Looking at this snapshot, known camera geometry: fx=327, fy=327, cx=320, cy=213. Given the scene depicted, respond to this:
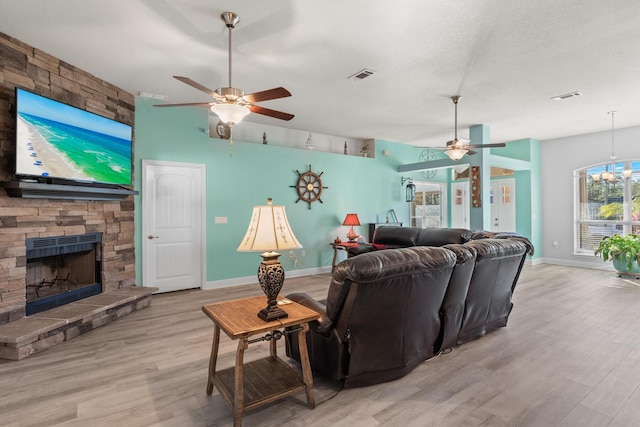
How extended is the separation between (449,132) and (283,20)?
4.95 metres

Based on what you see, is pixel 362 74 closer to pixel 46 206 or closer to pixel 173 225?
pixel 173 225

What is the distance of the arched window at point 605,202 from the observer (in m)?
6.44

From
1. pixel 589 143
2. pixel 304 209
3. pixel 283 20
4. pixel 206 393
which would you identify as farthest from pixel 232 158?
pixel 589 143

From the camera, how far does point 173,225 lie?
496 cm

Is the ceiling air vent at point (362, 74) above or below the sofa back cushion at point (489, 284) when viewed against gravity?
above

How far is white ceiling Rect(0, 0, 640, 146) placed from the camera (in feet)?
8.60

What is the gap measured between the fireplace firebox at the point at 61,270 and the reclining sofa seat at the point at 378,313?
2.78 m

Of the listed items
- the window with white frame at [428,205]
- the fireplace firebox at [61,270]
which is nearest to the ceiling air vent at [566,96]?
the window with white frame at [428,205]

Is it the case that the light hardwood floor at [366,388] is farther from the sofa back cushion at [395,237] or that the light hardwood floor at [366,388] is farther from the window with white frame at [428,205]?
the window with white frame at [428,205]

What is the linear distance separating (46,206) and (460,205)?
8.31m

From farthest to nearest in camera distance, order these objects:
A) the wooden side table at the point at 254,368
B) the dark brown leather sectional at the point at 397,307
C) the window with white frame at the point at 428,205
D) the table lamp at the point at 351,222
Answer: the window with white frame at the point at 428,205
the table lamp at the point at 351,222
the dark brown leather sectional at the point at 397,307
the wooden side table at the point at 254,368

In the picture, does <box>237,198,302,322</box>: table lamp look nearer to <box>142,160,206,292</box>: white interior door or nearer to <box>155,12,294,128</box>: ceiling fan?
<box>155,12,294,128</box>: ceiling fan

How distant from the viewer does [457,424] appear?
6.30 feet

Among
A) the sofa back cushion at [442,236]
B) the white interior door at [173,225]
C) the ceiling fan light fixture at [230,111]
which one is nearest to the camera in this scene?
the ceiling fan light fixture at [230,111]
